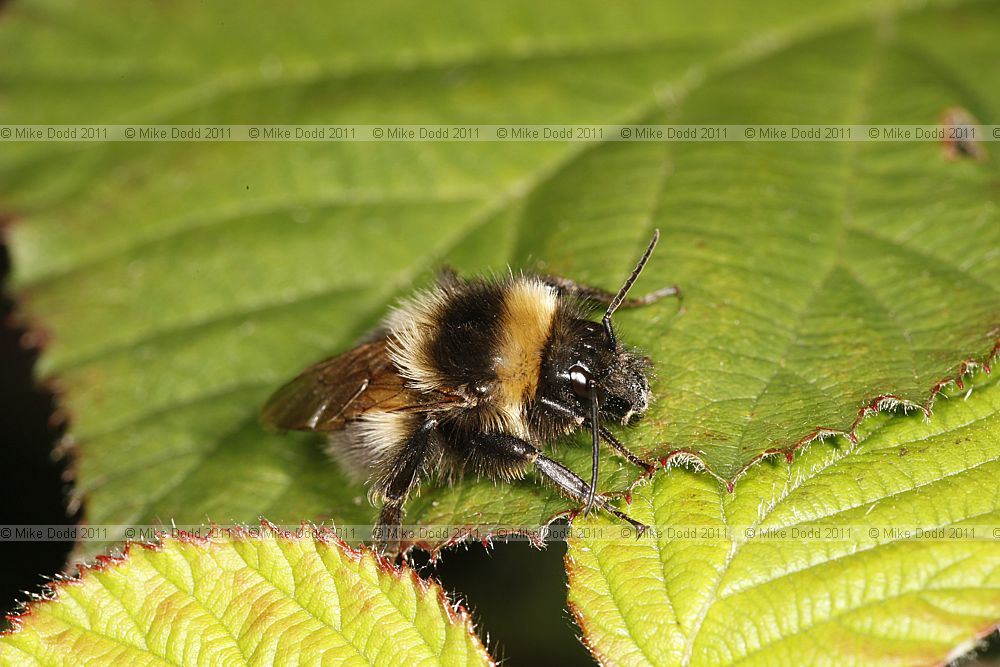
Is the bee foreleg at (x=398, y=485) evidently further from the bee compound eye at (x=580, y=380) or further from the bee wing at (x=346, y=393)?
the bee compound eye at (x=580, y=380)

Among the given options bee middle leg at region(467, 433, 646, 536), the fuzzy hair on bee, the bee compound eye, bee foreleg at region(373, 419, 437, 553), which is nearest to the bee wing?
the fuzzy hair on bee

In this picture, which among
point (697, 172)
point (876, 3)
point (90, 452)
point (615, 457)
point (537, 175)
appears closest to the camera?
point (615, 457)

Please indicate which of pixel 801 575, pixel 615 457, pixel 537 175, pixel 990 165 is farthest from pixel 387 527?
pixel 990 165

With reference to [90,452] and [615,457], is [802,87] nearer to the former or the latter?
[615,457]

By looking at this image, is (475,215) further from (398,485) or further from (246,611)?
(246,611)

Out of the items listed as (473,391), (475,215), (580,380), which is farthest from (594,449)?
(475,215)

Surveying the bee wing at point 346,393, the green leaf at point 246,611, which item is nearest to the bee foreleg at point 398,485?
the bee wing at point 346,393

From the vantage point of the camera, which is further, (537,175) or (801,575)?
(537,175)
